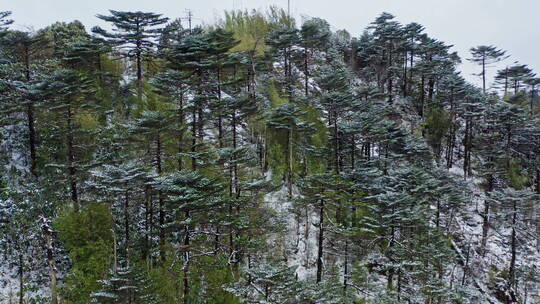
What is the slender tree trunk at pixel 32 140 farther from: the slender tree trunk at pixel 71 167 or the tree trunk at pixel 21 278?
the tree trunk at pixel 21 278

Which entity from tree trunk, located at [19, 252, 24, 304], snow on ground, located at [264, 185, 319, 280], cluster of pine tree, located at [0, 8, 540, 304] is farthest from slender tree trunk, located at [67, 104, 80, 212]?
snow on ground, located at [264, 185, 319, 280]

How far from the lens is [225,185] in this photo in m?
16.1

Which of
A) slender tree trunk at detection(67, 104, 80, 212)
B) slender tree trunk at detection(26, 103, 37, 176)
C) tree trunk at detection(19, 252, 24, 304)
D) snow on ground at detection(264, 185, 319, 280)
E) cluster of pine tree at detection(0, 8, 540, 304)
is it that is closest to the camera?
tree trunk at detection(19, 252, 24, 304)

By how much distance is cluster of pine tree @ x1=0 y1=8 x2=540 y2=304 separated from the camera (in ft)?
53.6

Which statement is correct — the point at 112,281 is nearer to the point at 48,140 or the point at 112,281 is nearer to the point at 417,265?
the point at 48,140

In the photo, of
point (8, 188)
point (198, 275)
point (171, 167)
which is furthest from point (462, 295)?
point (8, 188)

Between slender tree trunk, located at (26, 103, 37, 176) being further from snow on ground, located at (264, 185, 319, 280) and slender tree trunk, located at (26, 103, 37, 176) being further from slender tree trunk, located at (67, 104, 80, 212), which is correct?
snow on ground, located at (264, 185, 319, 280)

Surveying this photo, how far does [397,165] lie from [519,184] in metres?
14.7

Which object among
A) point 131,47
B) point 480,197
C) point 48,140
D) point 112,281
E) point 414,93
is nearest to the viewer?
point 112,281

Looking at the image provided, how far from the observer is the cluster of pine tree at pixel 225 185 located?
1634cm

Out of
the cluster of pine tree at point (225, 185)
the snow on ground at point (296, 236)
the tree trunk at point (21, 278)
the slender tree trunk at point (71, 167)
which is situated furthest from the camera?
the snow on ground at point (296, 236)

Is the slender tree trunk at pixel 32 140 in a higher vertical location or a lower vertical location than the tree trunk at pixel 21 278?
higher

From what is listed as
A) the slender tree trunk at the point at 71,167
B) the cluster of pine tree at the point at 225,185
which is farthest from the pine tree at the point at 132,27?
the slender tree trunk at the point at 71,167

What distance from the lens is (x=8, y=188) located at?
18.5m
